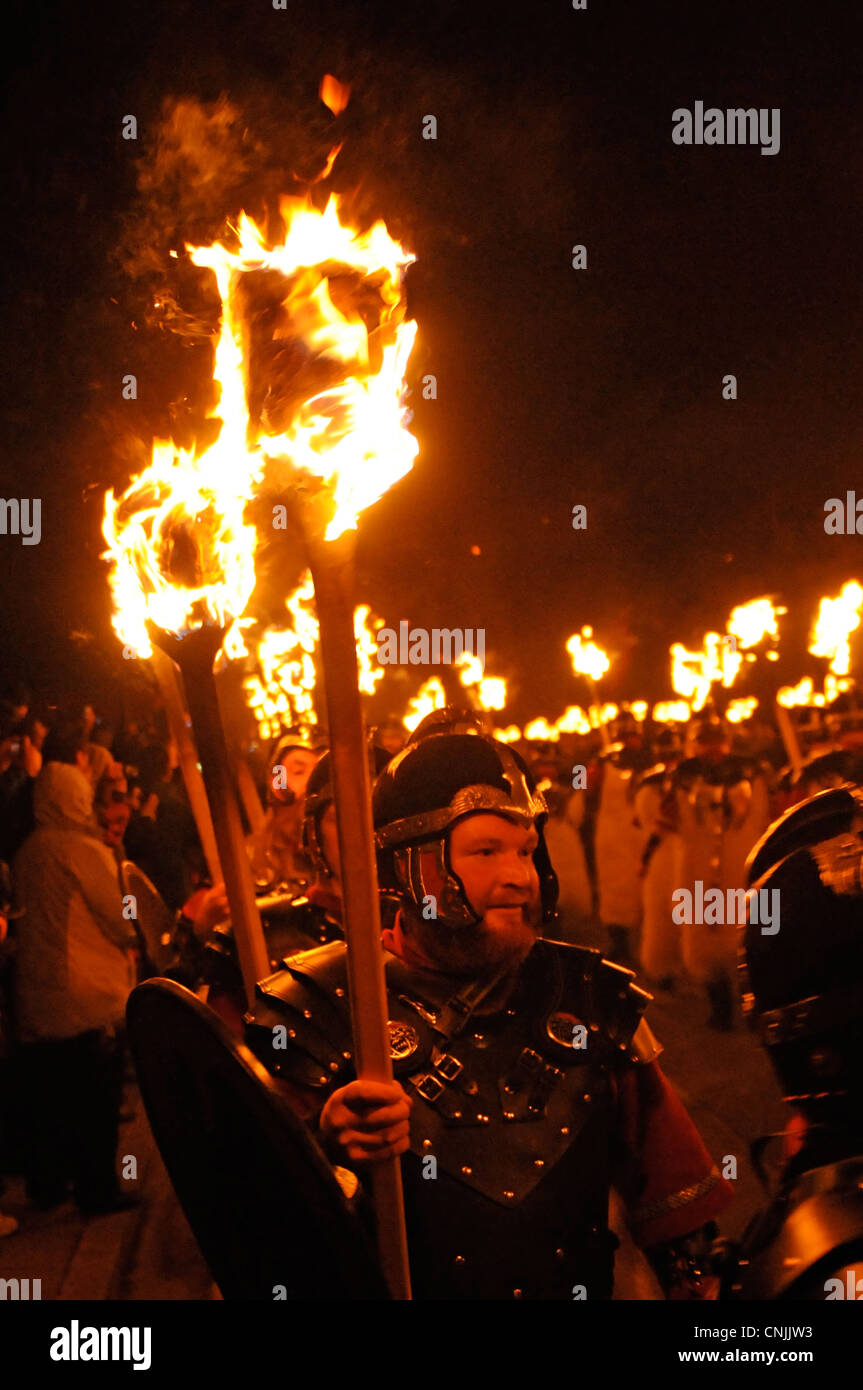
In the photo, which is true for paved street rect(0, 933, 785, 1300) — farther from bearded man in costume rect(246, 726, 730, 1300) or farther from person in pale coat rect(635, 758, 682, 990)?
bearded man in costume rect(246, 726, 730, 1300)

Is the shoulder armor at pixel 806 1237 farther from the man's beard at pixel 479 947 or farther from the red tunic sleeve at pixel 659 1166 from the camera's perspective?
the man's beard at pixel 479 947

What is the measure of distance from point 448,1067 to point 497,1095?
14 cm

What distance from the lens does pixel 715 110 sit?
7.09 metres

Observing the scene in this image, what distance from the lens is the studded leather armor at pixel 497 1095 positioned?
2768 millimetres

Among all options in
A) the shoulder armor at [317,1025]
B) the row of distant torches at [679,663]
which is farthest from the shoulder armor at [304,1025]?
the row of distant torches at [679,663]

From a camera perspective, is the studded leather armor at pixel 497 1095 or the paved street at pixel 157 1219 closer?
the studded leather armor at pixel 497 1095

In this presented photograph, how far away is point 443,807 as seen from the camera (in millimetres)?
3363

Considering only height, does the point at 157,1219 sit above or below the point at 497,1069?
below

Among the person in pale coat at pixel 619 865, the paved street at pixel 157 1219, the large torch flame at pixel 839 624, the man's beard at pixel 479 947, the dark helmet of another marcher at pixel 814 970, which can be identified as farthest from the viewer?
the large torch flame at pixel 839 624

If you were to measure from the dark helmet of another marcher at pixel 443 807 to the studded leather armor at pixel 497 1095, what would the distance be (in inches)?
9.2

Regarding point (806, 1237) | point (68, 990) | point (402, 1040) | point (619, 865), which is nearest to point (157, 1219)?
point (68, 990)

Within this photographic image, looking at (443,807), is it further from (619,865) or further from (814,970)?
(619,865)

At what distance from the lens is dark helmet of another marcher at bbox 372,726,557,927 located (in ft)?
10.7
